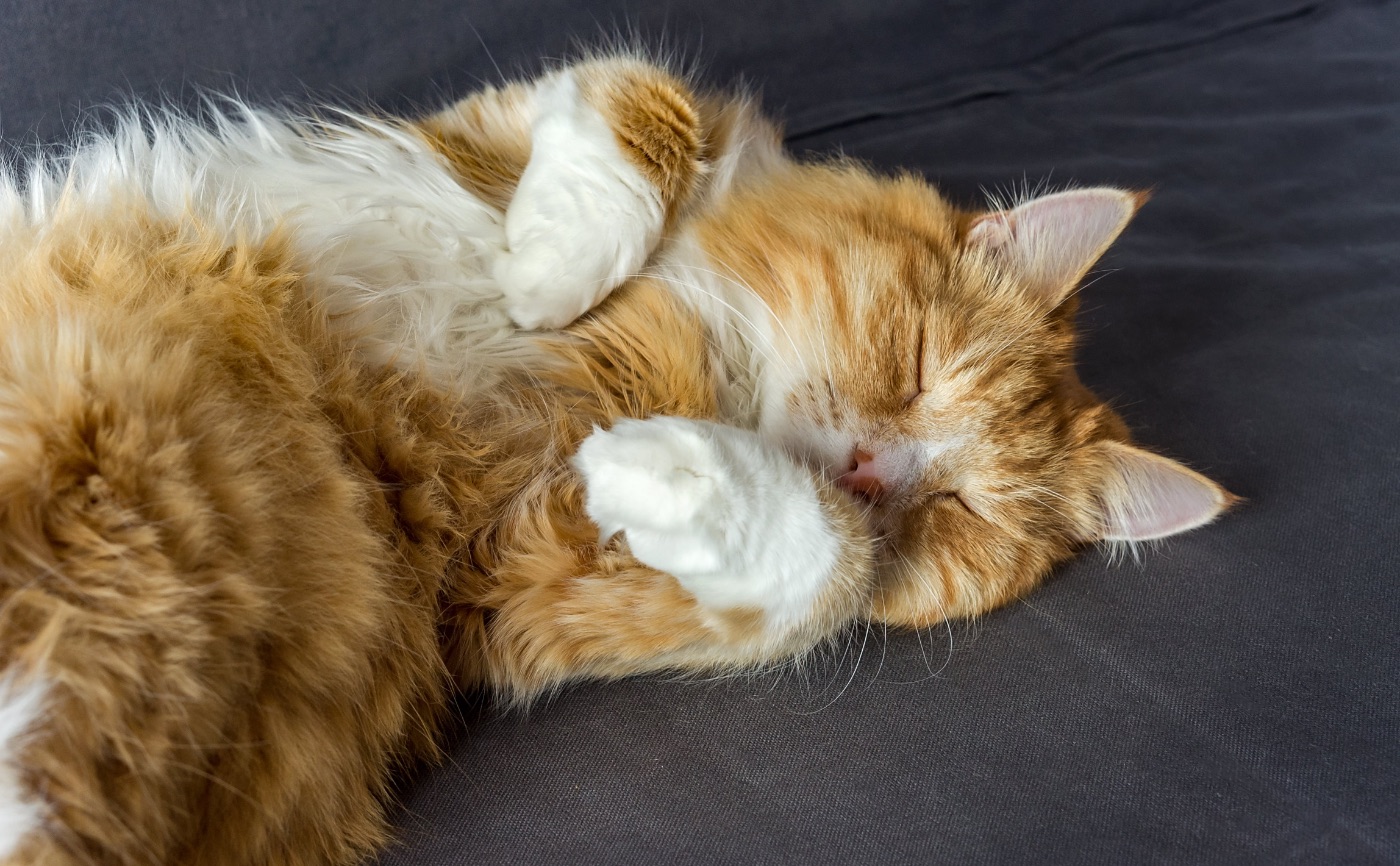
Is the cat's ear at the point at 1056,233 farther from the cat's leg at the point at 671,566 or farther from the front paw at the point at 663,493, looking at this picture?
the front paw at the point at 663,493

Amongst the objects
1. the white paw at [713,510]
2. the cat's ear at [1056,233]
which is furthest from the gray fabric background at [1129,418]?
the cat's ear at [1056,233]

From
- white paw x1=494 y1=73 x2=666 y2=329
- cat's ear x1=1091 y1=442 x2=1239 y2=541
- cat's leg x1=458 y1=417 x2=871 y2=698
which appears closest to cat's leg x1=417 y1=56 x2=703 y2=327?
white paw x1=494 y1=73 x2=666 y2=329

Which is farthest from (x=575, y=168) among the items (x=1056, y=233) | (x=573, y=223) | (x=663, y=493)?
(x=1056, y=233)

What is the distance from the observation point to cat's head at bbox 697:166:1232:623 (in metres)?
1.48

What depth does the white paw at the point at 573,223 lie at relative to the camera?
1435mm

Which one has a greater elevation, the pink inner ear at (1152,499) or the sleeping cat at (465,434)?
the sleeping cat at (465,434)

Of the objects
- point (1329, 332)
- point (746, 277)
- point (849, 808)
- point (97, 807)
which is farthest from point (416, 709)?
point (1329, 332)

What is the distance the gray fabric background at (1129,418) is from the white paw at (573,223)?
2.00ft

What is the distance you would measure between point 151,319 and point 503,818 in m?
0.74

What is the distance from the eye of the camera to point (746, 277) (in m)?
1.56

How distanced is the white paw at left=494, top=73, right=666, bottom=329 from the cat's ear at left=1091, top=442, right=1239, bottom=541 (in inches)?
35.2

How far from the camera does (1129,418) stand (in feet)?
6.16

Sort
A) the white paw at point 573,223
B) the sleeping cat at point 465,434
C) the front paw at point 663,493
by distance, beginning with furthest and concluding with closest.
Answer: the white paw at point 573,223, the front paw at point 663,493, the sleeping cat at point 465,434

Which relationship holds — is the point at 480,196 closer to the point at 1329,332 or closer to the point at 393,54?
the point at 393,54
